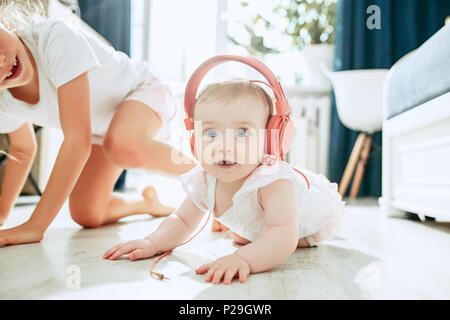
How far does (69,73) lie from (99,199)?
0.45 metres

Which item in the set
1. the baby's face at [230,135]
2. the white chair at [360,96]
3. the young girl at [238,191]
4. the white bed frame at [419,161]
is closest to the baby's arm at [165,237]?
the young girl at [238,191]

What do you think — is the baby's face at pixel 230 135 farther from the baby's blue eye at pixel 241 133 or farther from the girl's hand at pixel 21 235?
the girl's hand at pixel 21 235

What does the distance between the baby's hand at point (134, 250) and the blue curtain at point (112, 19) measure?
231 centimetres

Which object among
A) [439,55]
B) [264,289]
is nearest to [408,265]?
[264,289]

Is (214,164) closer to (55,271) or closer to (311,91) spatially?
(55,271)

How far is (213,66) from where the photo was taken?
0.69 m

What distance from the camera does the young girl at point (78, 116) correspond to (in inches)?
34.0

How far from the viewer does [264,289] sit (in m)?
0.54

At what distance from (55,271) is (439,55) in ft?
3.45

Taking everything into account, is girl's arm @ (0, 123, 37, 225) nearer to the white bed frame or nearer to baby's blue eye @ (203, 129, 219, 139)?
baby's blue eye @ (203, 129, 219, 139)

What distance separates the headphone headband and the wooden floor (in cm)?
28

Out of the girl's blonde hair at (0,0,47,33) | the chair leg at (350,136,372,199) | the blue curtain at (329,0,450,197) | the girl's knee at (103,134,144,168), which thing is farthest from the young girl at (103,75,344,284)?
the blue curtain at (329,0,450,197)

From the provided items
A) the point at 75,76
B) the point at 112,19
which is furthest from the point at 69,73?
the point at 112,19

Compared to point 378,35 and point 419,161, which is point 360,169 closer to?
point 378,35
